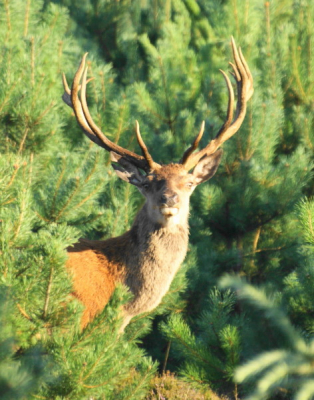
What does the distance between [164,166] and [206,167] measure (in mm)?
465

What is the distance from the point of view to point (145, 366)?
14.1 feet

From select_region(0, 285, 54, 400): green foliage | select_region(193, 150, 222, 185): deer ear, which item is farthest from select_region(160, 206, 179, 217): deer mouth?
select_region(0, 285, 54, 400): green foliage

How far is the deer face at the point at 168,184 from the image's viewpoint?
17.3 feet

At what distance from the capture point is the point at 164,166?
5715 millimetres

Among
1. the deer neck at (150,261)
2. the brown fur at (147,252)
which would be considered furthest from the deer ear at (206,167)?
the deer neck at (150,261)

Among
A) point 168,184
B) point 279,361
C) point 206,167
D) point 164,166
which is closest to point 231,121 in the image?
point 206,167

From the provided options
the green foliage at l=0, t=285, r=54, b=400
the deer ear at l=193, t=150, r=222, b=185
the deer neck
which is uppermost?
the green foliage at l=0, t=285, r=54, b=400

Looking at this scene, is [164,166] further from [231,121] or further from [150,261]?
[150,261]

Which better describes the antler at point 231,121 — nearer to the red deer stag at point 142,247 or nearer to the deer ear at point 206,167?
the deer ear at point 206,167

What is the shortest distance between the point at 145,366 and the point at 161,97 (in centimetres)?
424

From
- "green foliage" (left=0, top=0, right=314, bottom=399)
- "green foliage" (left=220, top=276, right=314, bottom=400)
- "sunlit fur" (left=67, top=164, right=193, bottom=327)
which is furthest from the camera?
"sunlit fur" (left=67, top=164, right=193, bottom=327)

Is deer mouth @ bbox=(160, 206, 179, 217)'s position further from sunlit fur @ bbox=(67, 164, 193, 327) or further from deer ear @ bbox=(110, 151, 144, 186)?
deer ear @ bbox=(110, 151, 144, 186)

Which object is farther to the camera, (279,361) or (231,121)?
(231,121)

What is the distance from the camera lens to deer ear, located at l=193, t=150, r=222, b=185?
591 centimetres
